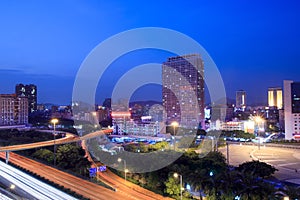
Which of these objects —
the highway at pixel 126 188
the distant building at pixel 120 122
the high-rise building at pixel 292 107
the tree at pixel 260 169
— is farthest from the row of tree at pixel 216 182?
the distant building at pixel 120 122

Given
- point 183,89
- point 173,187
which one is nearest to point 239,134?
point 173,187

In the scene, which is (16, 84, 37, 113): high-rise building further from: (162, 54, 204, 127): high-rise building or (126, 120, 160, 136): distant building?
(126, 120, 160, 136): distant building

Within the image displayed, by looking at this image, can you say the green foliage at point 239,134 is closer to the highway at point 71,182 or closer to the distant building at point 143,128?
the distant building at point 143,128

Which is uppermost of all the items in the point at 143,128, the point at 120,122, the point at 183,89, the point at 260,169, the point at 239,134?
the point at 183,89

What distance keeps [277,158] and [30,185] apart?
7.16 metres

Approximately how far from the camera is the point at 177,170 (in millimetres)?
5164

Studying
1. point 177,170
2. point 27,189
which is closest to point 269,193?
point 177,170

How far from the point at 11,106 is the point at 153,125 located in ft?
34.5

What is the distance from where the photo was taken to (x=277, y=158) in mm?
9016

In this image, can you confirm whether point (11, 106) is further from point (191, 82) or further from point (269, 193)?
point (269, 193)

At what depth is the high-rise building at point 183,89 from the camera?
23734 mm

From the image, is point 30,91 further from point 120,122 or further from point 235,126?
point 235,126

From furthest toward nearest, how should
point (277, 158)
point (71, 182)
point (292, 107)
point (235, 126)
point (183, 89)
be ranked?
point (183, 89)
point (235, 126)
point (292, 107)
point (277, 158)
point (71, 182)

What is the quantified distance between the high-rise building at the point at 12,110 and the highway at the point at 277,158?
15.2 meters
